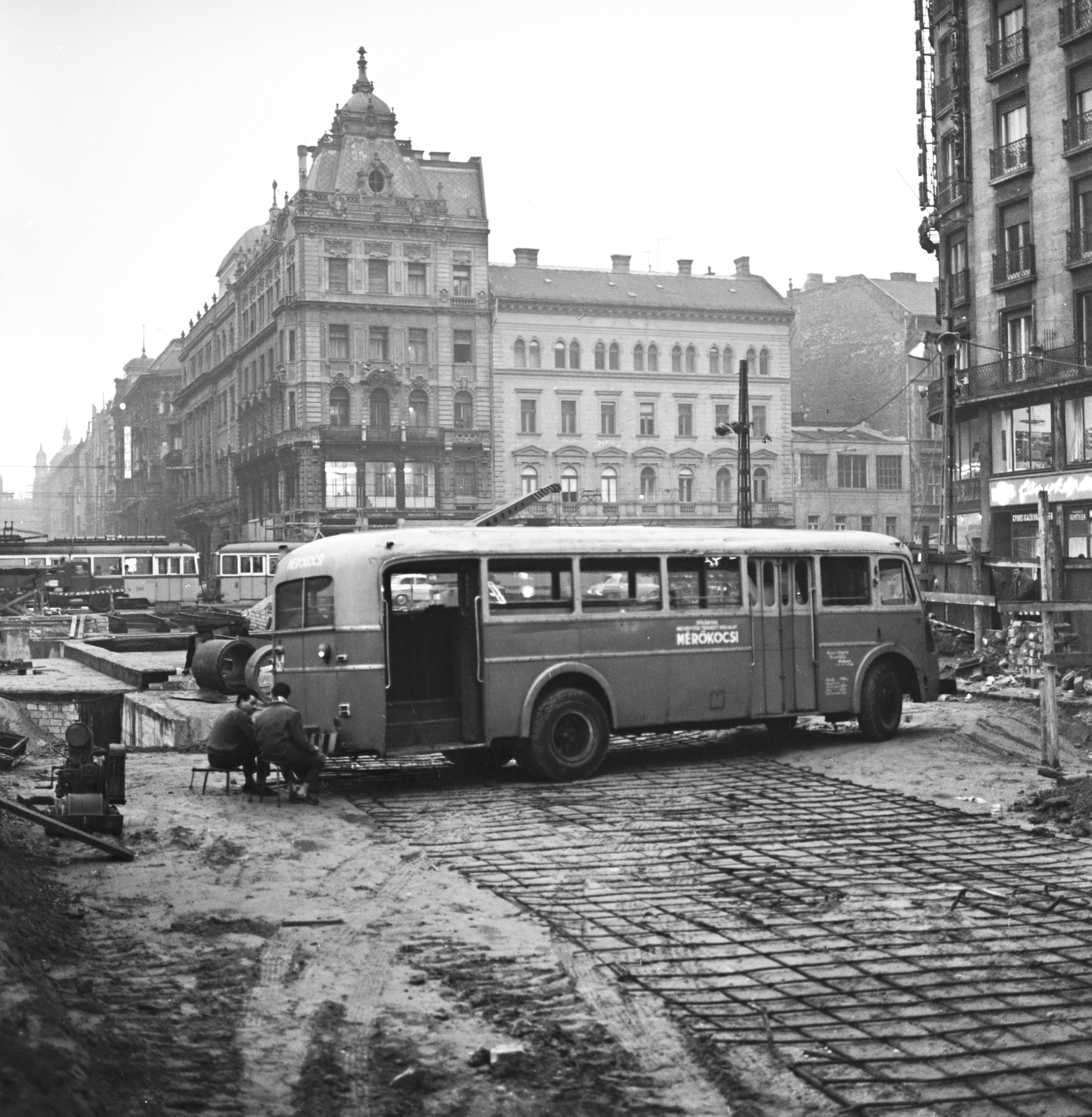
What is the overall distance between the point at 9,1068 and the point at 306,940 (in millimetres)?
3921

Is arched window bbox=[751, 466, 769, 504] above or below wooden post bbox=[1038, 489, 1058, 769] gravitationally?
above

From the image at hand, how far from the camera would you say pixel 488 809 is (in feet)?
44.0

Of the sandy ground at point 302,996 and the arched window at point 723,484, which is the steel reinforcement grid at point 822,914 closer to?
the sandy ground at point 302,996

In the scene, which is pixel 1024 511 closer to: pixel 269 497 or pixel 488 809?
pixel 488 809

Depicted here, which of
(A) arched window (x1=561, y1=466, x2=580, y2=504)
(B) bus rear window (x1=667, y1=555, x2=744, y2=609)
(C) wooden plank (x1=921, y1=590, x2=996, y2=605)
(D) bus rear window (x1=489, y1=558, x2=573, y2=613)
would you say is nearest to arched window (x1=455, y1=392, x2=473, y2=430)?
(A) arched window (x1=561, y1=466, x2=580, y2=504)

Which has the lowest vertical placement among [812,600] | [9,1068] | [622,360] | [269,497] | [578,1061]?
[578,1061]

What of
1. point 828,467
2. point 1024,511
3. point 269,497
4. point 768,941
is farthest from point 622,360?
point 768,941

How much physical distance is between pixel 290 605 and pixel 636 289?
61740 millimetres

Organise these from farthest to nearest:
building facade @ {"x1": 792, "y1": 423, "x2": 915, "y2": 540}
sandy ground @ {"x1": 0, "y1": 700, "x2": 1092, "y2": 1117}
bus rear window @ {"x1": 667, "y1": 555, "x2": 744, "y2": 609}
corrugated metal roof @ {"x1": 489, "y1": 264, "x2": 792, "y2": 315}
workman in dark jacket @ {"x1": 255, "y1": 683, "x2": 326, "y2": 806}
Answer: building facade @ {"x1": 792, "y1": 423, "x2": 915, "y2": 540} → corrugated metal roof @ {"x1": 489, "y1": 264, "x2": 792, "y2": 315} → bus rear window @ {"x1": 667, "y1": 555, "x2": 744, "y2": 609} → workman in dark jacket @ {"x1": 255, "y1": 683, "x2": 326, "y2": 806} → sandy ground @ {"x1": 0, "y1": 700, "x2": 1092, "y2": 1117}

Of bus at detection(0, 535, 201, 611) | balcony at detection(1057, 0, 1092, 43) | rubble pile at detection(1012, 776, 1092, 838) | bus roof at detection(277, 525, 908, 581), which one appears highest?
balcony at detection(1057, 0, 1092, 43)

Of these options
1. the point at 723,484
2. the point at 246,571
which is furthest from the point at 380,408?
the point at 723,484

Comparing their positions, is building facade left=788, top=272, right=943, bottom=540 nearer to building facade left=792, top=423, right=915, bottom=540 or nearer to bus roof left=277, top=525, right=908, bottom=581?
building facade left=792, top=423, right=915, bottom=540

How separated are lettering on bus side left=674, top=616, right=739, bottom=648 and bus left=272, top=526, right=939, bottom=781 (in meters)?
0.02

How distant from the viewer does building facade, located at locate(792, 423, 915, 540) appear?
7538 centimetres
